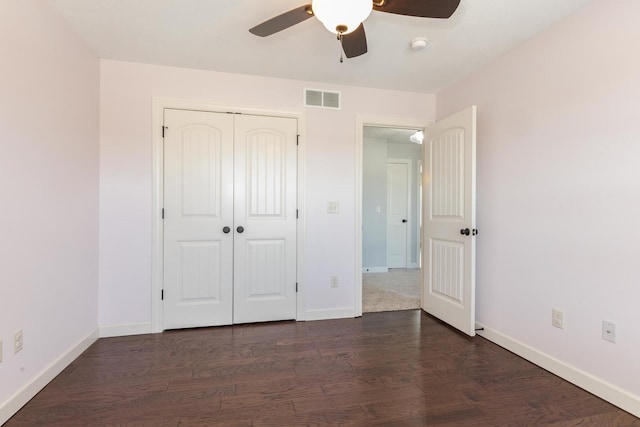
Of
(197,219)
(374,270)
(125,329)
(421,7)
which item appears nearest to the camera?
(421,7)

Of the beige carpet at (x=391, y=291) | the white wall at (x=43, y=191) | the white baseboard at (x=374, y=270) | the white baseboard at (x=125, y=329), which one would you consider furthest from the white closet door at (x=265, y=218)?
the white baseboard at (x=374, y=270)

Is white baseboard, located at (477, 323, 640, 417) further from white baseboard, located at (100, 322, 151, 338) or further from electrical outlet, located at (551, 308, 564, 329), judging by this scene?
white baseboard, located at (100, 322, 151, 338)

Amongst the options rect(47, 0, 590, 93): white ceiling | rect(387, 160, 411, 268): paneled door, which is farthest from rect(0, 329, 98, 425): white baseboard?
rect(387, 160, 411, 268): paneled door

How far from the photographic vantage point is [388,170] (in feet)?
18.8

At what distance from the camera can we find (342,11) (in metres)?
1.29

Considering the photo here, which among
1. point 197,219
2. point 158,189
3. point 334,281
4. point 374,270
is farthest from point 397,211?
point 158,189

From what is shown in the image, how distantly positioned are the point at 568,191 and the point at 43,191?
3339 millimetres

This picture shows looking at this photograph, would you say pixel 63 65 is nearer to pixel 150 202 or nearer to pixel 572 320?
pixel 150 202

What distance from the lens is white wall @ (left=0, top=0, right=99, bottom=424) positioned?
5.19 ft

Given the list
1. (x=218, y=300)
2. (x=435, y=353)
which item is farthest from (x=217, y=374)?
(x=435, y=353)

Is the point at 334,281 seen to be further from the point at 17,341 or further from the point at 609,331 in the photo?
the point at 17,341

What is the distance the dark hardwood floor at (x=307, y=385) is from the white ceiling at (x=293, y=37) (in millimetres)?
2369

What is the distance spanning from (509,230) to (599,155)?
798mm

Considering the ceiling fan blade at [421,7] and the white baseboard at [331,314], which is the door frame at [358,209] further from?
the ceiling fan blade at [421,7]
